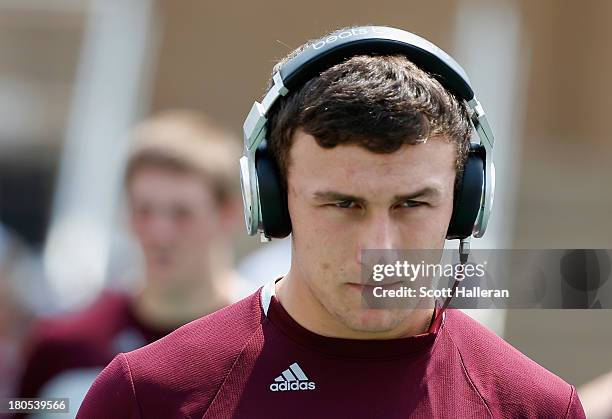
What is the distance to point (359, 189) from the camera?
152cm

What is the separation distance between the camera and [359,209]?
1554mm

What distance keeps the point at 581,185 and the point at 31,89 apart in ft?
11.8

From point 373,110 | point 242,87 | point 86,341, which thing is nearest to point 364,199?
point 373,110

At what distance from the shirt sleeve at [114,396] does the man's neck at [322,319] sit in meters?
0.26

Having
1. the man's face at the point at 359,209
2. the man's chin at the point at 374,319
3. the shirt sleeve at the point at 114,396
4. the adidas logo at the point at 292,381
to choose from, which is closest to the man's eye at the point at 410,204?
the man's face at the point at 359,209

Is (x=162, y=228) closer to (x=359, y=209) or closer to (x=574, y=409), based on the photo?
(x=359, y=209)

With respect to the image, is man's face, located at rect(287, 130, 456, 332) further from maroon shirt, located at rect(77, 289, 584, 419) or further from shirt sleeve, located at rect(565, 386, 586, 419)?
shirt sleeve, located at rect(565, 386, 586, 419)

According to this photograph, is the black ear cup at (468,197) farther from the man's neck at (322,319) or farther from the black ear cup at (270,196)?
the black ear cup at (270,196)

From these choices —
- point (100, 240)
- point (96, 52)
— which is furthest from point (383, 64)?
point (96, 52)

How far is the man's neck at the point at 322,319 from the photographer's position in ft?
5.31

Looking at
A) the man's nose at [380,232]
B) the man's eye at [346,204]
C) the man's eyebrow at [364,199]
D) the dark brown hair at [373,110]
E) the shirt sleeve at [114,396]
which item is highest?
the dark brown hair at [373,110]

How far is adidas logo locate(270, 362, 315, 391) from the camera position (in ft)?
5.16

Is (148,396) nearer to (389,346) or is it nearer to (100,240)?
(389,346)

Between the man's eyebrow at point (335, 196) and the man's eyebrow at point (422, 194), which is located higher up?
the man's eyebrow at point (422, 194)
